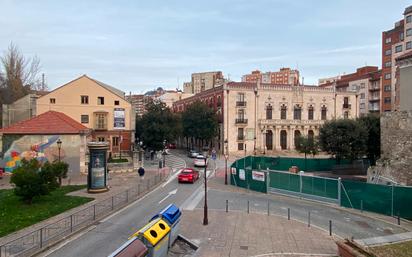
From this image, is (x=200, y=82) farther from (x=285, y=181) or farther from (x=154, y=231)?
(x=154, y=231)

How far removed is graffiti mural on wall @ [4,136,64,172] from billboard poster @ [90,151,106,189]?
30.6 ft

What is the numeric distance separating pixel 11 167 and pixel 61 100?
12.2 metres

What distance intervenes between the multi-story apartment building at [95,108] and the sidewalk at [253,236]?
27.3 m

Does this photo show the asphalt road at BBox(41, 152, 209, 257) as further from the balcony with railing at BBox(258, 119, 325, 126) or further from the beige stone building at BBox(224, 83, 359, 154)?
the balcony with railing at BBox(258, 119, 325, 126)

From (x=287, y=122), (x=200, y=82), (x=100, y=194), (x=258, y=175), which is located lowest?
(x=100, y=194)

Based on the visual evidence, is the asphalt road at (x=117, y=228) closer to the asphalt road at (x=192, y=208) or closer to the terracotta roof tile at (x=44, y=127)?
the asphalt road at (x=192, y=208)

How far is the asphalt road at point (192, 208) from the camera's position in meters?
14.3

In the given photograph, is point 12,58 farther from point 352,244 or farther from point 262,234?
point 352,244

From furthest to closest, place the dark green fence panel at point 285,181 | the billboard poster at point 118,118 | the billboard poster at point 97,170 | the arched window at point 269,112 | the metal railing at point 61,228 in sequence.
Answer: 1. the arched window at point 269,112
2. the billboard poster at point 118,118
3. the billboard poster at point 97,170
4. the dark green fence panel at point 285,181
5. the metal railing at point 61,228

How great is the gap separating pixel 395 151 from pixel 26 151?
34.3m

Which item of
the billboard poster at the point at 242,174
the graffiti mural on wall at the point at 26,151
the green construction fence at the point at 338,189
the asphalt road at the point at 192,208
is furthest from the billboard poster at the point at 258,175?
the graffiti mural on wall at the point at 26,151

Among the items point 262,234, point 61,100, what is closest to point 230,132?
point 61,100

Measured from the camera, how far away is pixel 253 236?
15.5m

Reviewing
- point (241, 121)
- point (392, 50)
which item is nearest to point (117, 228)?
point (241, 121)
